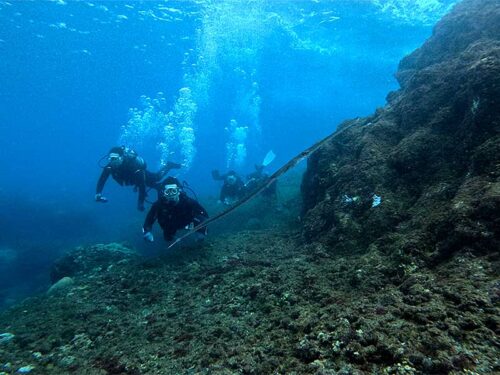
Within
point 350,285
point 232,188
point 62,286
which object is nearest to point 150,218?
point 62,286

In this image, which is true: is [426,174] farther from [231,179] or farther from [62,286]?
[231,179]

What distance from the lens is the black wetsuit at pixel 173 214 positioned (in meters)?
7.63

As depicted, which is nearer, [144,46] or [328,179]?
[328,179]

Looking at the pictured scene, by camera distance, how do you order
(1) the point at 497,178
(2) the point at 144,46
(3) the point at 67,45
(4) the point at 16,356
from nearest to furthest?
(1) the point at 497,178 → (4) the point at 16,356 → (3) the point at 67,45 → (2) the point at 144,46

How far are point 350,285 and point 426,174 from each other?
2.54 m

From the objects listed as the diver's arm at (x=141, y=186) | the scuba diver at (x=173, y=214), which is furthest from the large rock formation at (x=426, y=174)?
the diver's arm at (x=141, y=186)

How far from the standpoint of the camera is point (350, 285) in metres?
3.62

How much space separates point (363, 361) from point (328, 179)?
5213 mm

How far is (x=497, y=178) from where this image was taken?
3510mm

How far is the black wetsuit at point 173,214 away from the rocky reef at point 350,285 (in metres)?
0.72

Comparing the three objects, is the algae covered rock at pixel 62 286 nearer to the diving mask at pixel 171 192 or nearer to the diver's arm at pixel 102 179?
the diving mask at pixel 171 192

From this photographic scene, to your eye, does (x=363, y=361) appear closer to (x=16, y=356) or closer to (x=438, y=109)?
(x=16, y=356)

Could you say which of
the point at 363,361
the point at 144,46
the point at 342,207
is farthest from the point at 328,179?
the point at 144,46

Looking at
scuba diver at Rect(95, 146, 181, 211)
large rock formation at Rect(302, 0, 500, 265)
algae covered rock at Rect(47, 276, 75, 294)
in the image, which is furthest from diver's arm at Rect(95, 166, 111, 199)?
large rock formation at Rect(302, 0, 500, 265)
